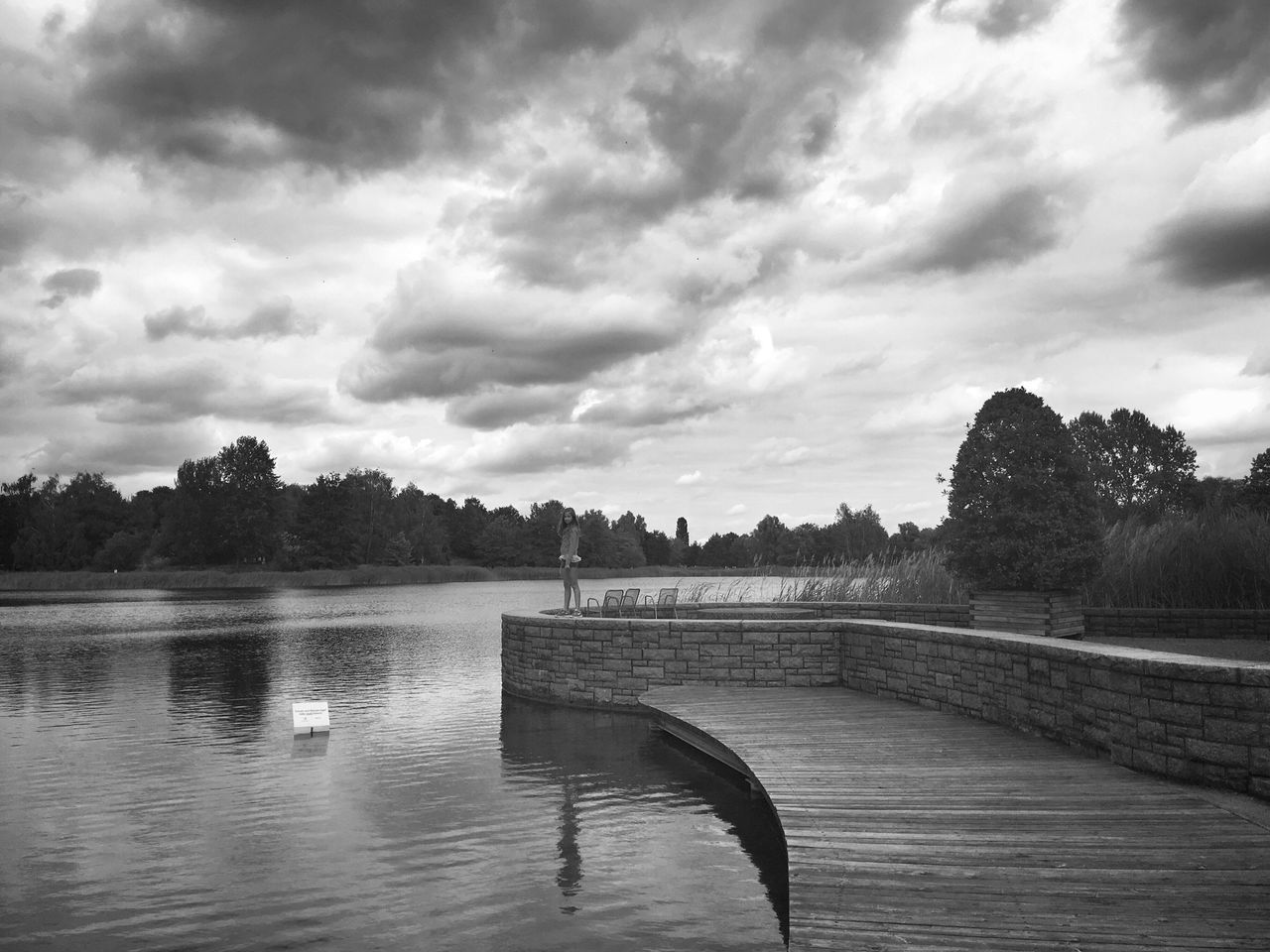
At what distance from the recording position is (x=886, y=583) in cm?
1827

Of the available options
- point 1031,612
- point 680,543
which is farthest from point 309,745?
point 680,543

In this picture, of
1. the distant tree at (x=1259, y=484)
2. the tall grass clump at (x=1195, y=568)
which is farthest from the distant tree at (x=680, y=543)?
the tall grass clump at (x=1195, y=568)

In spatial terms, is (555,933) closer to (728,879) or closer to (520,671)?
A: (728,879)

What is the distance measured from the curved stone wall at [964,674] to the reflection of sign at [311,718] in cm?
298

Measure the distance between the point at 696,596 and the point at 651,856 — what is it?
1326 cm

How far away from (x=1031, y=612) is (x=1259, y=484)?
3357 cm

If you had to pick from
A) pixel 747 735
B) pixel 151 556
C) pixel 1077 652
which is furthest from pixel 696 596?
pixel 151 556

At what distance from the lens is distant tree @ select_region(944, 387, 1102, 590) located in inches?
527

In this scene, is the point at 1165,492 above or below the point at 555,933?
above

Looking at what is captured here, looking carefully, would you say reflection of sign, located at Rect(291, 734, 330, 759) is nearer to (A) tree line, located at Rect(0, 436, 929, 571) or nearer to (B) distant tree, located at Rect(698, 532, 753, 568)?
(A) tree line, located at Rect(0, 436, 929, 571)

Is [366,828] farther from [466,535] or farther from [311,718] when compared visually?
[466,535]

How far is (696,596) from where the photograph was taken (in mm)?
19406

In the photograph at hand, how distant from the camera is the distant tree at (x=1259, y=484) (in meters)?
37.4

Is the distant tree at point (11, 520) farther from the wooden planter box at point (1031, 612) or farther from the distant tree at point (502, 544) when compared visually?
the wooden planter box at point (1031, 612)
